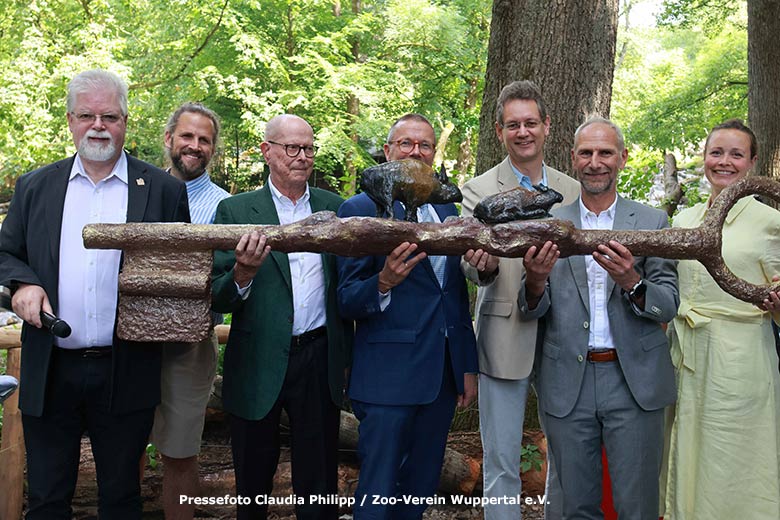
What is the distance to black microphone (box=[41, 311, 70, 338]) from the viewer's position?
2816mm

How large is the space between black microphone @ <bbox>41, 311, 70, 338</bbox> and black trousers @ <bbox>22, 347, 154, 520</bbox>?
8.8 inches

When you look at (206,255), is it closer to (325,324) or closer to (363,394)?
(325,324)

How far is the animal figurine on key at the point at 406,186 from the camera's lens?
9.81 ft

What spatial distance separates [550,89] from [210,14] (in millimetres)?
9881

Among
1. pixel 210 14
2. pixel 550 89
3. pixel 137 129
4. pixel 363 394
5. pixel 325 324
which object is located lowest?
pixel 363 394

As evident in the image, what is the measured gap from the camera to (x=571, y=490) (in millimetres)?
3223

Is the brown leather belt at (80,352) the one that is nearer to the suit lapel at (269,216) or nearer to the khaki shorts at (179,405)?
the khaki shorts at (179,405)

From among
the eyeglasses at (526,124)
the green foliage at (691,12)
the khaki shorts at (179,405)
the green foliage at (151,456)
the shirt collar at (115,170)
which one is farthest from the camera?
the green foliage at (691,12)

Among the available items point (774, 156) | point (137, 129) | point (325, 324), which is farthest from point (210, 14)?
point (325, 324)

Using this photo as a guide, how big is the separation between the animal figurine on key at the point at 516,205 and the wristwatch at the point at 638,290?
519mm

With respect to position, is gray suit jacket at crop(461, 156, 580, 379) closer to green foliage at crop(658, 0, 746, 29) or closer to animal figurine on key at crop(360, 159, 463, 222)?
animal figurine on key at crop(360, 159, 463, 222)

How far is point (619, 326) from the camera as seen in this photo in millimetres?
3201

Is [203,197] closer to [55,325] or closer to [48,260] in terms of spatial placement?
[48,260]

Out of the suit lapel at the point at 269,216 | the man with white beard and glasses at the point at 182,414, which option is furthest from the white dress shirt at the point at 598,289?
the man with white beard and glasses at the point at 182,414
